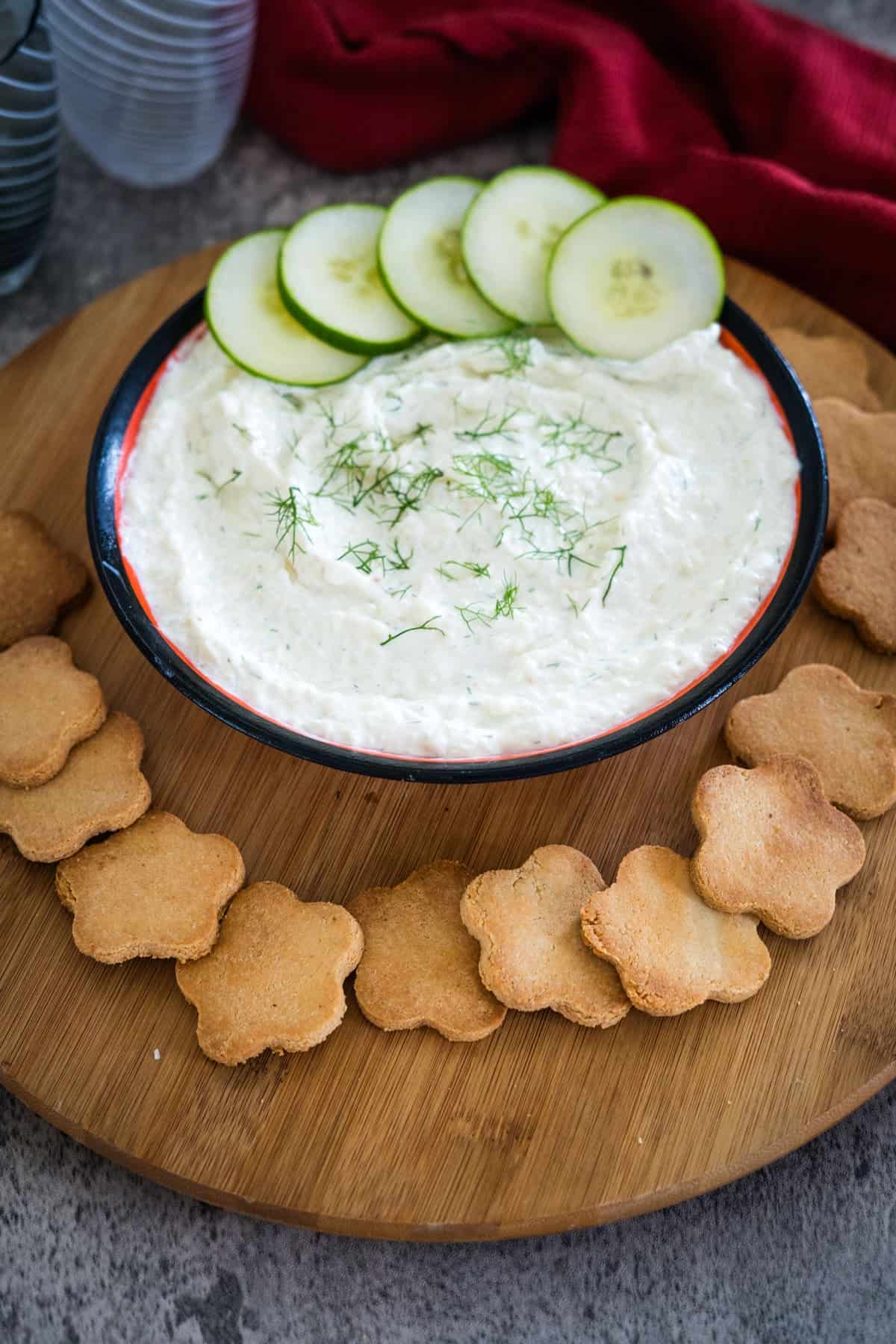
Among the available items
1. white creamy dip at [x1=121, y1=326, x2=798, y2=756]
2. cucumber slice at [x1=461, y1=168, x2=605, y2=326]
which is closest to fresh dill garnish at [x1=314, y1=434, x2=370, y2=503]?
white creamy dip at [x1=121, y1=326, x2=798, y2=756]

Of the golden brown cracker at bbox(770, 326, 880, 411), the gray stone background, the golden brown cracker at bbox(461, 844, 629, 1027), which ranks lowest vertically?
the gray stone background

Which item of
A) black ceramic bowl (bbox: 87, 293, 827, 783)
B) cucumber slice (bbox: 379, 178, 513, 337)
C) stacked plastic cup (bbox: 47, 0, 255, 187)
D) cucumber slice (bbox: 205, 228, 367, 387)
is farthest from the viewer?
stacked plastic cup (bbox: 47, 0, 255, 187)

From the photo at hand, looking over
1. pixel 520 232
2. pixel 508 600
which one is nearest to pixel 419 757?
pixel 508 600

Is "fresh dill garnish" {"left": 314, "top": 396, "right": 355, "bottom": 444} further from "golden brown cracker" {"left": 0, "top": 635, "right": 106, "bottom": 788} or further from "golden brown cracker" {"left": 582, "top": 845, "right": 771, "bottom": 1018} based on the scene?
"golden brown cracker" {"left": 582, "top": 845, "right": 771, "bottom": 1018}

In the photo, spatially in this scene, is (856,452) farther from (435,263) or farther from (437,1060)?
(437,1060)

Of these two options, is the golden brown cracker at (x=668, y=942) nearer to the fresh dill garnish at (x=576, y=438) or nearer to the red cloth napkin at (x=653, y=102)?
the fresh dill garnish at (x=576, y=438)

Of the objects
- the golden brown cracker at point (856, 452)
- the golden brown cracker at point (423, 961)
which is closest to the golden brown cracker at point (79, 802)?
the golden brown cracker at point (423, 961)

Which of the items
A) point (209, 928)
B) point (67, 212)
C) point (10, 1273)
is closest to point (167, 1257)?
point (10, 1273)
